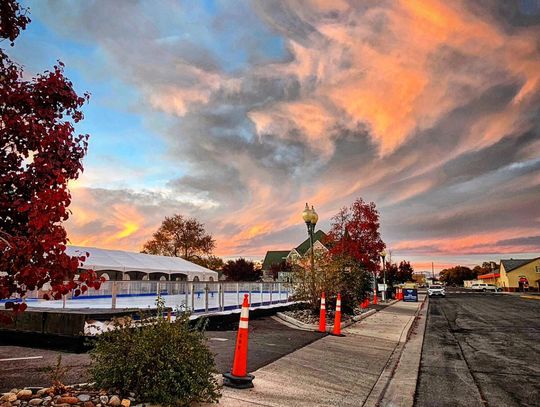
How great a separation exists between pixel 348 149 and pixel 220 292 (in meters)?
11.1

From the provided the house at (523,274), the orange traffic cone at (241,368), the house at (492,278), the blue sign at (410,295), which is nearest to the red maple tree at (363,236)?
the blue sign at (410,295)

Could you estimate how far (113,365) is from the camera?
4.84 m

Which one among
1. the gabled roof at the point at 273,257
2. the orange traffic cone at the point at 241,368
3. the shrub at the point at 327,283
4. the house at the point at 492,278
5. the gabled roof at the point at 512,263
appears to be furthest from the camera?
the house at the point at 492,278

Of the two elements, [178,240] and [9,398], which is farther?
[178,240]

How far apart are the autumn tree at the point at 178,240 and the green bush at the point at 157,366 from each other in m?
70.9

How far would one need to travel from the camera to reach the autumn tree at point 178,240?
2948 inches

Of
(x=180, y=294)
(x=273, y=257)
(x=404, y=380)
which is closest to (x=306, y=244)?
(x=273, y=257)

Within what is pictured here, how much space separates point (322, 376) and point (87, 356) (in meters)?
4.05

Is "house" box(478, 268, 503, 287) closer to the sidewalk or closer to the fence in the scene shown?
the fence

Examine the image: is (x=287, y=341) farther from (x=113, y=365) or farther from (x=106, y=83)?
(x=106, y=83)

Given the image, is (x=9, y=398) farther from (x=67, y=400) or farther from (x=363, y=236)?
(x=363, y=236)

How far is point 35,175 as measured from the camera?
4.02 metres

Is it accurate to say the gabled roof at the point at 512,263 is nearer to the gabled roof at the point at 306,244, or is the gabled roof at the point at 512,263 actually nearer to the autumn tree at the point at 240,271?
the gabled roof at the point at 306,244

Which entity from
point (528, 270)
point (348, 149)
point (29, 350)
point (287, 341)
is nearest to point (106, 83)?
point (29, 350)
